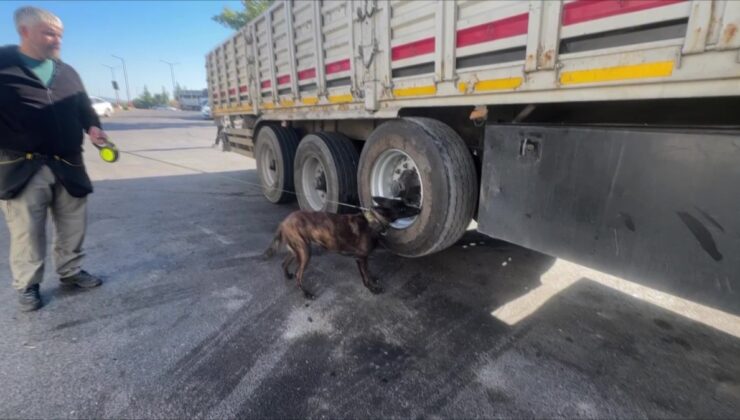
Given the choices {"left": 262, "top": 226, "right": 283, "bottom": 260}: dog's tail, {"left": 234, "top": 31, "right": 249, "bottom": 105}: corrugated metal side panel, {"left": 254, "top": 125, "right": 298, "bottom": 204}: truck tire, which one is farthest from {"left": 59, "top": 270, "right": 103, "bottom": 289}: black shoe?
{"left": 234, "top": 31, "right": 249, "bottom": 105}: corrugated metal side panel

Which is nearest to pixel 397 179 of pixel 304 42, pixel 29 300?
pixel 304 42

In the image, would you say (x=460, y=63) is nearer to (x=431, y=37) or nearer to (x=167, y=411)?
(x=431, y=37)

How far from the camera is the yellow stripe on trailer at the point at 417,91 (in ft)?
8.44

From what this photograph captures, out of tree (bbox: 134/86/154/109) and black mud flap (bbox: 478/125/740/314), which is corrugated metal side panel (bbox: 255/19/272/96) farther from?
tree (bbox: 134/86/154/109)

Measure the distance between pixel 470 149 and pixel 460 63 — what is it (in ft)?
2.36

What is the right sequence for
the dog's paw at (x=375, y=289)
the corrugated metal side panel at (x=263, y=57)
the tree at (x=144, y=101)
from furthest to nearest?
the tree at (x=144, y=101)
the corrugated metal side panel at (x=263, y=57)
the dog's paw at (x=375, y=289)

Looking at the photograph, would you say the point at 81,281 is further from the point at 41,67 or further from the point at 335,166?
the point at 335,166

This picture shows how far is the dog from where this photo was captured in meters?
2.78

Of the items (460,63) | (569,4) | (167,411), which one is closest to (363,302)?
(167,411)

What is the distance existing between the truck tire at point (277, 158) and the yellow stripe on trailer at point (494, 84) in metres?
3.24

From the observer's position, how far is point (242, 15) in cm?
2753

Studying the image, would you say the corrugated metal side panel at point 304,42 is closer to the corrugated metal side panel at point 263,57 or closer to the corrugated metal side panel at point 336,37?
the corrugated metal side panel at point 336,37

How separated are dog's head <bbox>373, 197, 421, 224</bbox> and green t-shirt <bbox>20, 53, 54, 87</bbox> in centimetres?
259

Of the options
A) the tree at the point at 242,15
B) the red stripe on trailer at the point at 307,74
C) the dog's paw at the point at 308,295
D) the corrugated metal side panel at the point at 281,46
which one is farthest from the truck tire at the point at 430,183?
the tree at the point at 242,15
